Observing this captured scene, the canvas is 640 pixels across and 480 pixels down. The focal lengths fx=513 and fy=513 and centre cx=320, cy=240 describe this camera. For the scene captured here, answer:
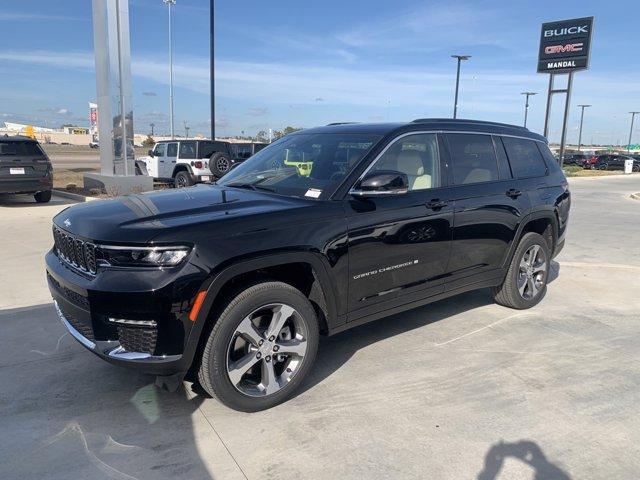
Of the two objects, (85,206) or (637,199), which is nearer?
(85,206)

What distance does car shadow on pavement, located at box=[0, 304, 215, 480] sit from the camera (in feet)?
8.95

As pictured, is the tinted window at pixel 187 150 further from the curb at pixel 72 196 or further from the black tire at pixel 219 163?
the curb at pixel 72 196

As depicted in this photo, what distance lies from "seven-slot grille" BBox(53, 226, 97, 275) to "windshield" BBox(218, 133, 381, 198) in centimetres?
137

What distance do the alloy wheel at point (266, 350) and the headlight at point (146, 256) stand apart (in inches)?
22.5

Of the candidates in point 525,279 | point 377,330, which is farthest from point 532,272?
point 377,330

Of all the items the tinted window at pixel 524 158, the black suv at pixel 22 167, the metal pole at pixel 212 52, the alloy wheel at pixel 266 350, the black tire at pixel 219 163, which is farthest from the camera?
the metal pole at pixel 212 52

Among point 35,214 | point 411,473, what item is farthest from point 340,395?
point 35,214

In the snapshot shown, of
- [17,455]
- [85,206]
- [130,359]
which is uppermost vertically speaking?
[85,206]

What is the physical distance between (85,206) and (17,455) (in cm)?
162

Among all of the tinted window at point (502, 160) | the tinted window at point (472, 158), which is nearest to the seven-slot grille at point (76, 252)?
the tinted window at point (472, 158)

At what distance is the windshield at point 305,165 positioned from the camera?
12.6ft

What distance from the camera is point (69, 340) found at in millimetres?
4344

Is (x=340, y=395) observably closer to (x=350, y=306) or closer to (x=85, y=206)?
(x=350, y=306)

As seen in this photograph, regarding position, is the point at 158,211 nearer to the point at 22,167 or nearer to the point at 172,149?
the point at 22,167
